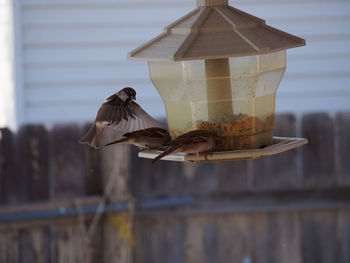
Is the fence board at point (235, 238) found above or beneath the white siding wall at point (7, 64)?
beneath

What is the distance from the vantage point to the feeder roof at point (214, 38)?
211cm

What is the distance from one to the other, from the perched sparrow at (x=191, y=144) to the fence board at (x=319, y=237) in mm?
2422

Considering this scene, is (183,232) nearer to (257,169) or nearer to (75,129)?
(257,169)

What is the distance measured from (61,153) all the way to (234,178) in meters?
1.17

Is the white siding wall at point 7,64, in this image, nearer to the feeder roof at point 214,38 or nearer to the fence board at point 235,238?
the fence board at point 235,238

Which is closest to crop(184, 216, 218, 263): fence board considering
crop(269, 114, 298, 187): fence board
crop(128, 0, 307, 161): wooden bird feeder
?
crop(269, 114, 298, 187): fence board

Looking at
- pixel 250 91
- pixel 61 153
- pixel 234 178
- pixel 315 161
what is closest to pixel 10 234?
pixel 61 153

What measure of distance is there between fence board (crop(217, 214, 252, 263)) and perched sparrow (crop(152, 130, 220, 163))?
2281 mm

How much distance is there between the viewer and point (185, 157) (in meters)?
2.19

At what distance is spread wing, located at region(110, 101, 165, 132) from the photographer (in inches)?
106

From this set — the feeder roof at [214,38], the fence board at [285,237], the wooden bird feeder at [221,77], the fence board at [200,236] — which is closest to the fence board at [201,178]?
the fence board at [200,236]

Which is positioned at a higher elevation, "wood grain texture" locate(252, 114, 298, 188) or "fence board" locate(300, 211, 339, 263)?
"wood grain texture" locate(252, 114, 298, 188)

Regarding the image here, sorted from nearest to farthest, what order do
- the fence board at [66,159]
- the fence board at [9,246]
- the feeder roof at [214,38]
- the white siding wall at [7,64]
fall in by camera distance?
the feeder roof at [214,38] < the fence board at [9,246] < the fence board at [66,159] < the white siding wall at [7,64]

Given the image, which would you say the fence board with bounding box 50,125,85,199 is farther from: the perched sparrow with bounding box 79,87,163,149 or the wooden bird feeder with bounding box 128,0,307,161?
the wooden bird feeder with bounding box 128,0,307,161
